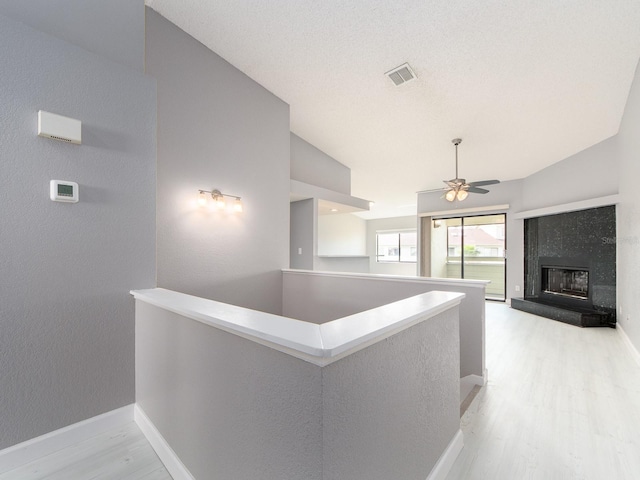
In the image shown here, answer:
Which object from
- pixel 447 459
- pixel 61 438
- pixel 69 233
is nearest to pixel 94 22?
pixel 69 233

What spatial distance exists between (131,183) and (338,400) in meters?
1.89

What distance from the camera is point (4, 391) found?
1401 mm

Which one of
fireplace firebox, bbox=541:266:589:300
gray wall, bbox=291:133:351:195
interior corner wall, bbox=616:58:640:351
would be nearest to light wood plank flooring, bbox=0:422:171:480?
gray wall, bbox=291:133:351:195

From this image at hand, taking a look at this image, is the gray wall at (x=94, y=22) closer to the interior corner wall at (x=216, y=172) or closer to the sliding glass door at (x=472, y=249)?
the interior corner wall at (x=216, y=172)

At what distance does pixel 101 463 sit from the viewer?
1.45m

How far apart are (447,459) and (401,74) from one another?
3.44 meters

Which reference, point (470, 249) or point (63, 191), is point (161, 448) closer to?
point (63, 191)

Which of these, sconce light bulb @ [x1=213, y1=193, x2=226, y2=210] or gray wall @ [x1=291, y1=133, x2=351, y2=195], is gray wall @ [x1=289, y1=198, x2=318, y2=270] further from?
sconce light bulb @ [x1=213, y1=193, x2=226, y2=210]

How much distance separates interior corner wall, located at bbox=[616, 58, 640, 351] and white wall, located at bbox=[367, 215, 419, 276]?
5713mm

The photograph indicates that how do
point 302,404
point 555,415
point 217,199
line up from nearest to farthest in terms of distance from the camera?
point 302,404 < point 555,415 < point 217,199

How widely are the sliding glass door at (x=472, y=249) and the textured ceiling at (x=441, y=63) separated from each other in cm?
223

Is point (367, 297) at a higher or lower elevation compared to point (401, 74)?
lower

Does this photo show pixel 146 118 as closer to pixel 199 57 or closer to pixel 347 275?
pixel 199 57

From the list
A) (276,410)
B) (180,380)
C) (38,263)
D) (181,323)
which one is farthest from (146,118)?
(276,410)
